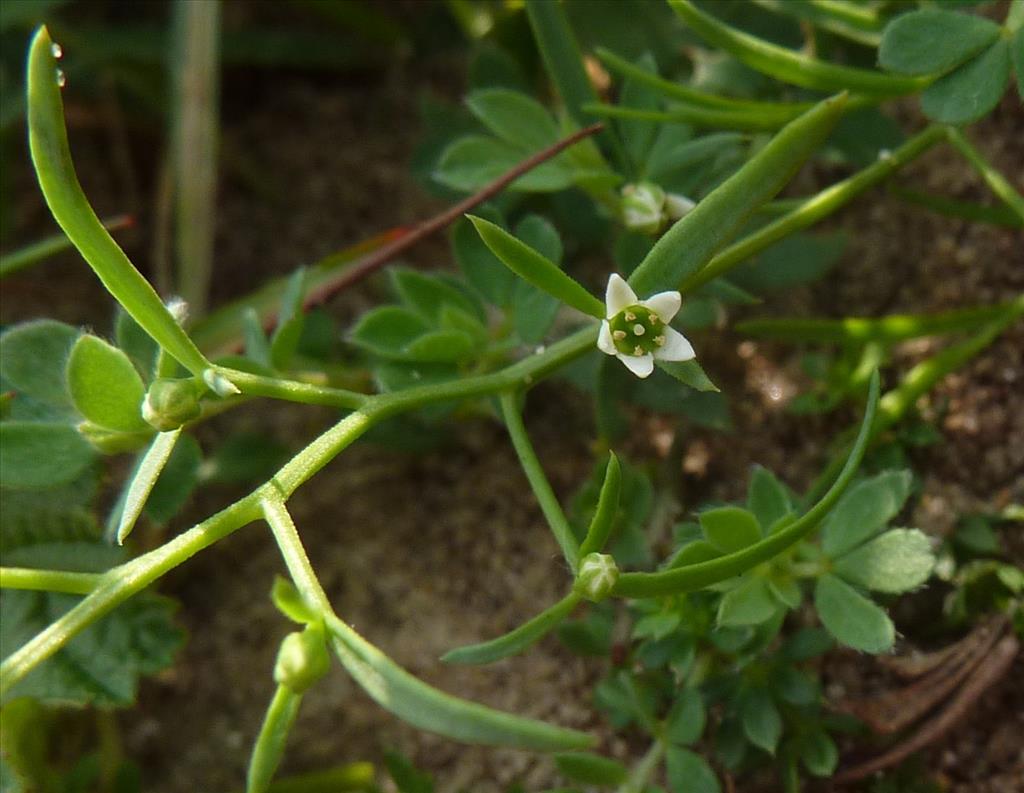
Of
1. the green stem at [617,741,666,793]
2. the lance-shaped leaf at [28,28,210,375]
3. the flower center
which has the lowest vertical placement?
the green stem at [617,741,666,793]

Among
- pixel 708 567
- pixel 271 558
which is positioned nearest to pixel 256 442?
pixel 271 558

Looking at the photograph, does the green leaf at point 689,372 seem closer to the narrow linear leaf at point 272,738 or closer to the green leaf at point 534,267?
the green leaf at point 534,267

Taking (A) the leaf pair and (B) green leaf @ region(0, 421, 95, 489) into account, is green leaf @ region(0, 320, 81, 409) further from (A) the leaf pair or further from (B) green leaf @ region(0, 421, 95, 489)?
(A) the leaf pair

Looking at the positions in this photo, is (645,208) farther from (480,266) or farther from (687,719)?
(687,719)

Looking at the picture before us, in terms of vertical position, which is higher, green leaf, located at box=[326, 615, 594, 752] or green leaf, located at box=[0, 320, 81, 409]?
green leaf, located at box=[0, 320, 81, 409]

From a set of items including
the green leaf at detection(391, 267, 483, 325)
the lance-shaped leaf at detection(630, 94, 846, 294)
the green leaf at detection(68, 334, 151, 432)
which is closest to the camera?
the lance-shaped leaf at detection(630, 94, 846, 294)

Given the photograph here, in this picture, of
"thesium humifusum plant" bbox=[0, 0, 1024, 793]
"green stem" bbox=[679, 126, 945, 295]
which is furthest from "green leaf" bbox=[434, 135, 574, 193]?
"green stem" bbox=[679, 126, 945, 295]

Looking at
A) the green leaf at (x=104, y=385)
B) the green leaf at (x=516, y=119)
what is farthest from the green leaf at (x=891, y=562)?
the green leaf at (x=104, y=385)
